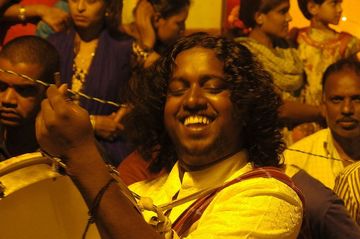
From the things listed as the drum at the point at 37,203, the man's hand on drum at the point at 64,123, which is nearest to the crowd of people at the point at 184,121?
the man's hand on drum at the point at 64,123

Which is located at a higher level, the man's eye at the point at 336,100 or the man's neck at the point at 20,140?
the man's neck at the point at 20,140

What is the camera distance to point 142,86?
2041 mm

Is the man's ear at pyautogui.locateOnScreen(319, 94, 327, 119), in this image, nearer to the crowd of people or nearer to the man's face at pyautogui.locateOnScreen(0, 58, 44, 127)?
the crowd of people

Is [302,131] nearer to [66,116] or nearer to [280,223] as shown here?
[280,223]

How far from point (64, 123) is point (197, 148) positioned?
0.41m

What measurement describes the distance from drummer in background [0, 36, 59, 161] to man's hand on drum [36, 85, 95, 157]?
950 millimetres

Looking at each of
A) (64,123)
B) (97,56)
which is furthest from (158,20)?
(64,123)

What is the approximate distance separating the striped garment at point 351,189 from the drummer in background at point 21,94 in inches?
35.1

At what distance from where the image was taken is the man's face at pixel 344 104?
3135 mm

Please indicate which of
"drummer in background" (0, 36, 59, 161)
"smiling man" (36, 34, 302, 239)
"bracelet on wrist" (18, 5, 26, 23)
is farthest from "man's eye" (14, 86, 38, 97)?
"bracelet on wrist" (18, 5, 26, 23)

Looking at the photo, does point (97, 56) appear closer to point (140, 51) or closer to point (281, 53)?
point (140, 51)

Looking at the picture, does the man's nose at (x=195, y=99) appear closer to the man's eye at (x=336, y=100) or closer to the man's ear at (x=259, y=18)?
the man's eye at (x=336, y=100)

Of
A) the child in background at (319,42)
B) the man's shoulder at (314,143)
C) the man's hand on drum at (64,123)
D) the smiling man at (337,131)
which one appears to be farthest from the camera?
the child in background at (319,42)

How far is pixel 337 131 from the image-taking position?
315 cm
